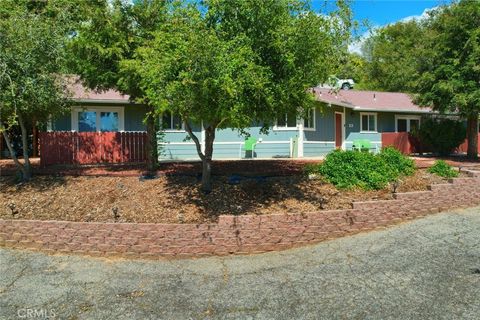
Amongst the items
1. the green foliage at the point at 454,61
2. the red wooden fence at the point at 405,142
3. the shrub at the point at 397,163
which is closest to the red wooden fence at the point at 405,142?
the red wooden fence at the point at 405,142

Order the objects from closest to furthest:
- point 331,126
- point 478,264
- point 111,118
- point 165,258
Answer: point 478,264 → point 165,258 → point 111,118 → point 331,126

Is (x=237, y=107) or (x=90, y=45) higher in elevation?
(x=90, y=45)

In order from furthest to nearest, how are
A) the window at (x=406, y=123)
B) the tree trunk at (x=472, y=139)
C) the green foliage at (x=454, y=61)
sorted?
the window at (x=406, y=123)
the tree trunk at (x=472, y=139)
the green foliage at (x=454, y=61)

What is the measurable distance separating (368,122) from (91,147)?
1564 centimetres

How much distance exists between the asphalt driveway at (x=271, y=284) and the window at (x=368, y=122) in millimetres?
16888

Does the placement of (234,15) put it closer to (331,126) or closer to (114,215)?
(114,215)

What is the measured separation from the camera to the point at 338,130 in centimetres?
2241

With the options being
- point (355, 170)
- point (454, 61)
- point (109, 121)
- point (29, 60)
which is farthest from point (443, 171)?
A: point (109, 121)

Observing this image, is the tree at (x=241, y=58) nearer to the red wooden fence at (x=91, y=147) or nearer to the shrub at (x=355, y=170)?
the shrub at (x=355, y=170)

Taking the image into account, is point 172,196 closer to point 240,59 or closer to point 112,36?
point 240,59

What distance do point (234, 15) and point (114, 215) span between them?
13.1 ft

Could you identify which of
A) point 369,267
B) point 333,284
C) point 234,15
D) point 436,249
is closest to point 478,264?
point 436,249

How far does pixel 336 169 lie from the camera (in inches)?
373

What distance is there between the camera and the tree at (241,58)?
586 cm
